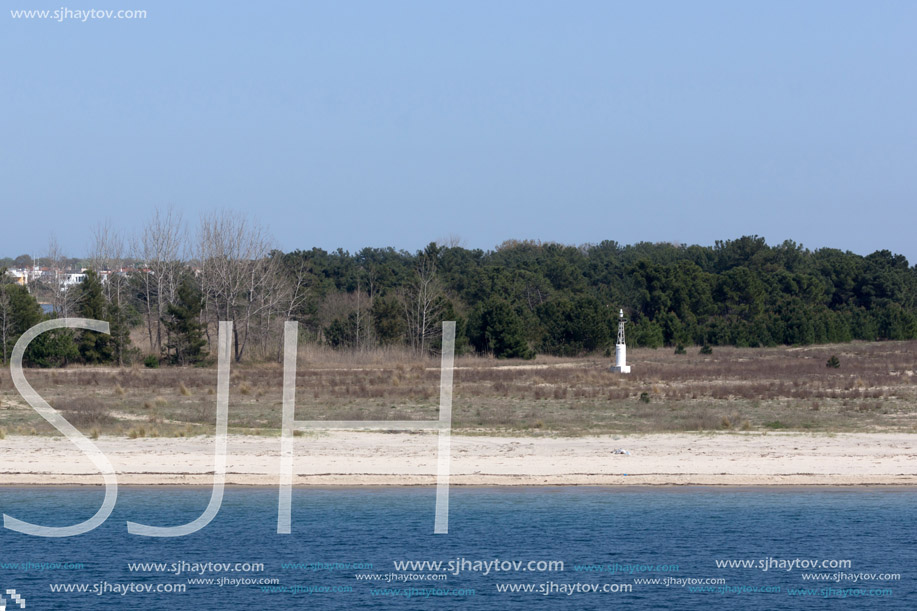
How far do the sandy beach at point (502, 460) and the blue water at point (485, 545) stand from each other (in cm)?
60

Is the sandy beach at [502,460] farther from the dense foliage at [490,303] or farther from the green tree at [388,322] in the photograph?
the green tree at [388,322]

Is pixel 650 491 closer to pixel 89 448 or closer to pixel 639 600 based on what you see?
pixel 639 600

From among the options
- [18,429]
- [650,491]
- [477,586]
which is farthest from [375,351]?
[477,586]

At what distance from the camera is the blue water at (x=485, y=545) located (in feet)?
45.0

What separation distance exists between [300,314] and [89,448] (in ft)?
140

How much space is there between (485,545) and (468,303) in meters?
60.8

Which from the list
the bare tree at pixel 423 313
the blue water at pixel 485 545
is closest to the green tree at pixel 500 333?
the bare tree at pixel 423 313

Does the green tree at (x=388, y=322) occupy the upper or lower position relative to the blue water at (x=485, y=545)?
upper

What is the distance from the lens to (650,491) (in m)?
19.1

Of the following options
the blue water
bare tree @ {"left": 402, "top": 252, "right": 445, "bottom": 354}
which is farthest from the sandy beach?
bare tree @ {"left": 402, "top": 252, "right": 445, "bottom": 354}

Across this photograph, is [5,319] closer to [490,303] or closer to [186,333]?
[186,333]

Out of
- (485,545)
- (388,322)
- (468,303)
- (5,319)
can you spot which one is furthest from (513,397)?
(468,303)

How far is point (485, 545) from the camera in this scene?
1616 centimetres

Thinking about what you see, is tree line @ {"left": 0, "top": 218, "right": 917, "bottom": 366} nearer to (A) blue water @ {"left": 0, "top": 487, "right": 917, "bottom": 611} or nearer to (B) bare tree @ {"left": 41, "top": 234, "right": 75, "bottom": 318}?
(B) bare tree @ {"left": 41, "top": 234, "right": 75, "bottom": 318}
